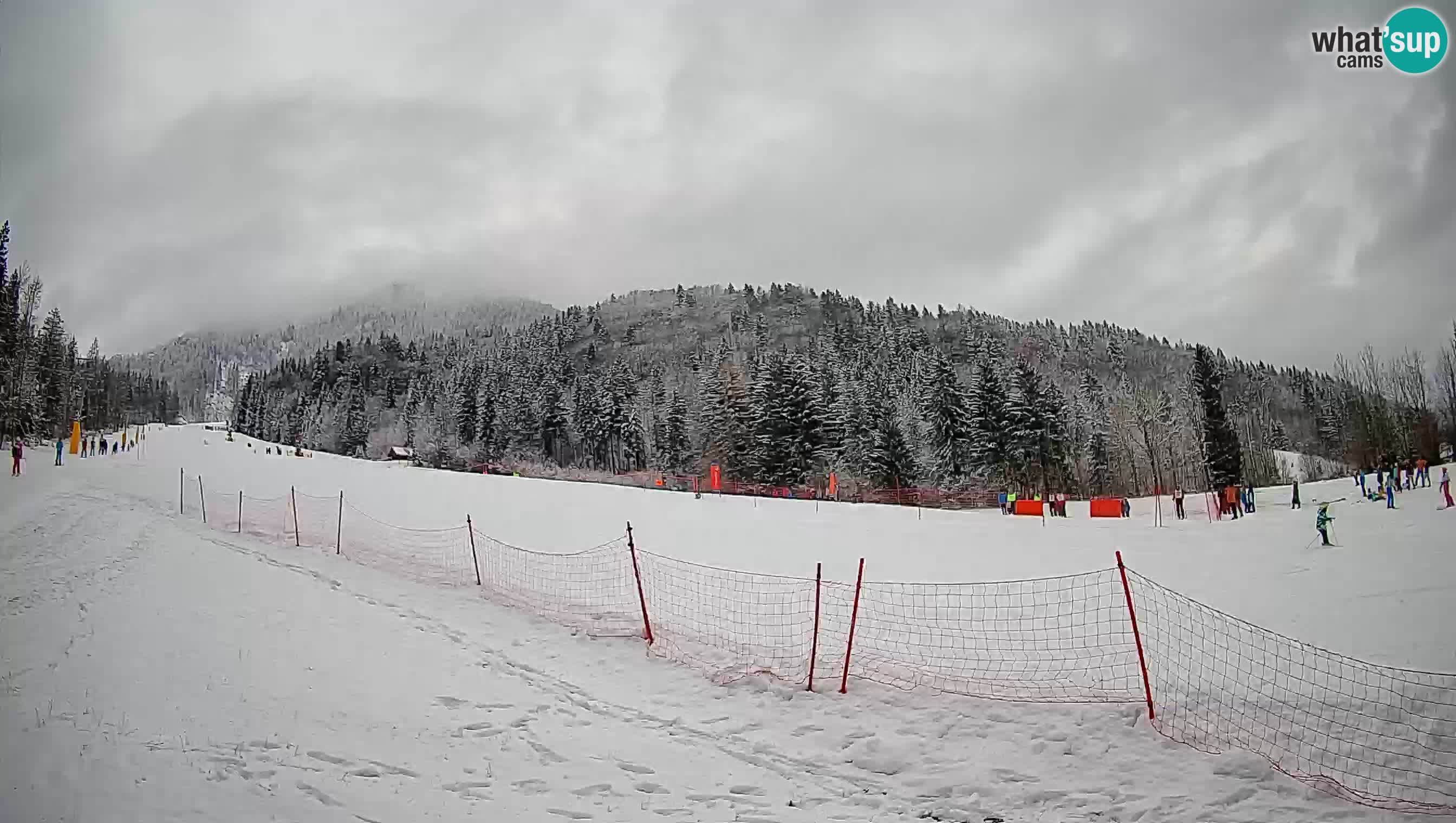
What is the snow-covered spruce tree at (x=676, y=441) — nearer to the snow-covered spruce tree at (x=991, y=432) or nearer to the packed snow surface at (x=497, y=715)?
the snow-covered spruce tree at (x=991, y=432)

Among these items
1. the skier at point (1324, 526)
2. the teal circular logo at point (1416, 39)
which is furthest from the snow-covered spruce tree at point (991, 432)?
the teal circular logo at point (1416, 39)

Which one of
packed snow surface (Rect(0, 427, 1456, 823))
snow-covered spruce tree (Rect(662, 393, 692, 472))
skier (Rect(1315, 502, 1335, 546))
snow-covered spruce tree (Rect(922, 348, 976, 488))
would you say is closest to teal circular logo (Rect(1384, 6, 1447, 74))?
packed snow surface (Rect(0, 427, 1456, 823))

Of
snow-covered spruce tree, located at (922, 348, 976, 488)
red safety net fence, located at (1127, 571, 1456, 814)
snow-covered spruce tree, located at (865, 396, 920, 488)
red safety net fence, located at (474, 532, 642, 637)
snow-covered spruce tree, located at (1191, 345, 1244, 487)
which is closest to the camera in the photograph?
red safety net fence, located at (1127, 571, 1456, 814)

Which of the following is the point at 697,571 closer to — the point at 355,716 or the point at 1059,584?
the point at 1059,584

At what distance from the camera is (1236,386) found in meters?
66.8

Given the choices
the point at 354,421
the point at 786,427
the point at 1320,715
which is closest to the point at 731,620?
the point at 1320,715

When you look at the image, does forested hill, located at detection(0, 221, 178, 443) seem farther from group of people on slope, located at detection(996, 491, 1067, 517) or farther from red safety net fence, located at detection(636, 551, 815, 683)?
group of people on slope, located at detection(996, 491, 1067, 517)

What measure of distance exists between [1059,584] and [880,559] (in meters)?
4.55

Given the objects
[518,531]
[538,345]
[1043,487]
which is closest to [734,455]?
[1043,487]

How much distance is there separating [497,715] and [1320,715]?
820 centimetres

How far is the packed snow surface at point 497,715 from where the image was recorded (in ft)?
16.8

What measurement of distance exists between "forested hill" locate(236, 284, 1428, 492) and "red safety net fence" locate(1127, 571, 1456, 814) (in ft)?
19.3

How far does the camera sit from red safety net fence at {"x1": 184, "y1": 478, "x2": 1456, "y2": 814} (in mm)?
5883

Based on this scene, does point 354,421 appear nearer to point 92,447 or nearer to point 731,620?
point 92,447
